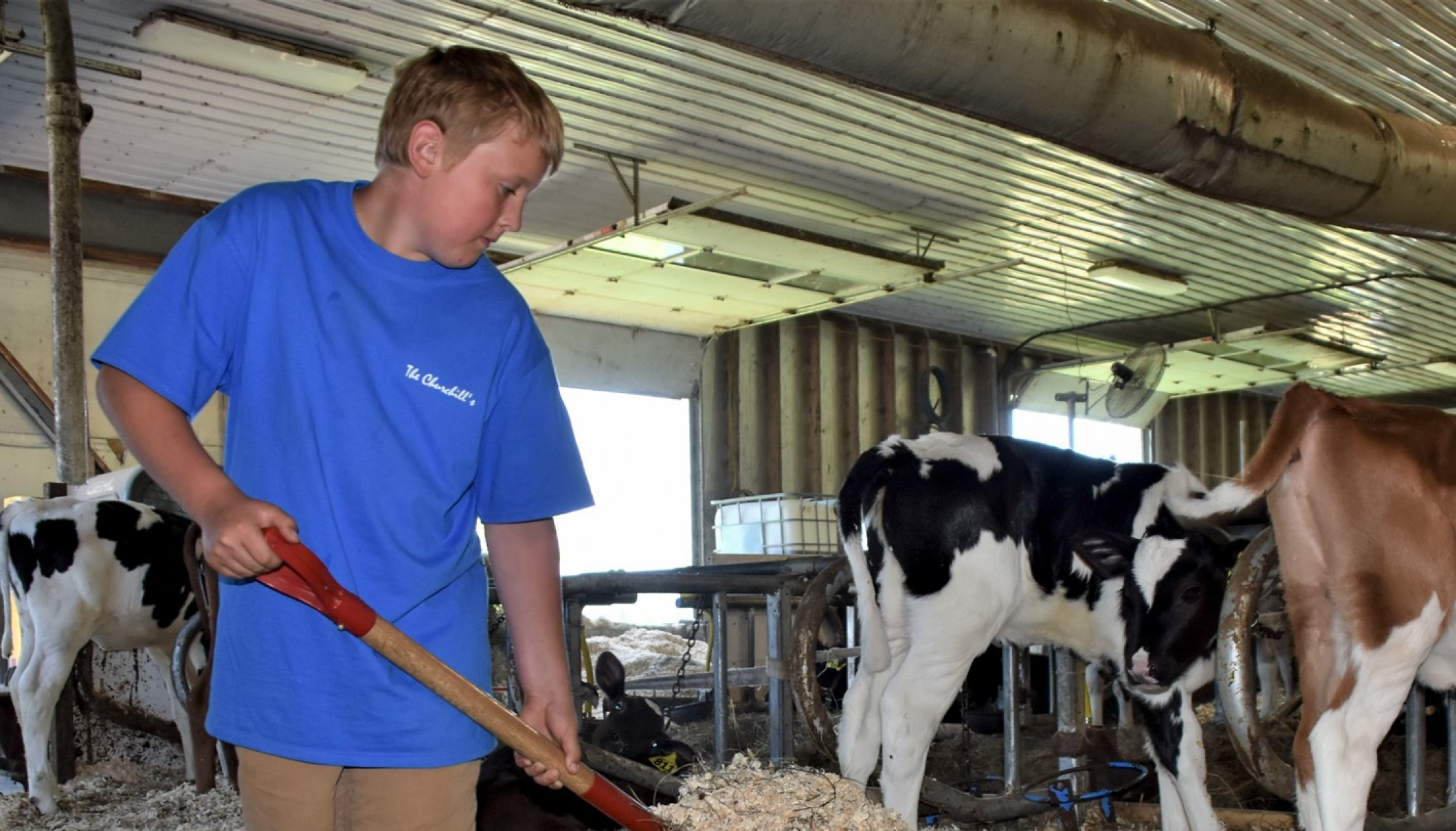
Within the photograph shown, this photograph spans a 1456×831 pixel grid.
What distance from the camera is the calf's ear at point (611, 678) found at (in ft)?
18.5

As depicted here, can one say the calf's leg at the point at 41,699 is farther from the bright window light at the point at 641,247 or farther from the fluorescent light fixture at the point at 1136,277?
the fluorescent light fixture at the point at 1136,277

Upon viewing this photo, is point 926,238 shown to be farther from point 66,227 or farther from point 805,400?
point 66,227

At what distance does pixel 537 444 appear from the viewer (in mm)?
2197

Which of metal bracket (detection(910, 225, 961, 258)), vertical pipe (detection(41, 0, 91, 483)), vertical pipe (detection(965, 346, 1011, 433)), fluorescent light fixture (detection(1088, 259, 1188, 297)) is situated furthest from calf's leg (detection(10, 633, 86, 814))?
vertical pipe (detection(965, 346, 1011, 433))

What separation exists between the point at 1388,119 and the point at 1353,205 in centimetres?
57

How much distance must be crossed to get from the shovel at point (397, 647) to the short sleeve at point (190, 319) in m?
0.30

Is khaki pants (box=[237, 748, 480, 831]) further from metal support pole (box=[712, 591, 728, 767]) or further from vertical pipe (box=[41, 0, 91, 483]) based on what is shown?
vertical pipe (box=[41, 0, 91, 483])

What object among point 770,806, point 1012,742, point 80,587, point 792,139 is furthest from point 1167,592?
point 80,587

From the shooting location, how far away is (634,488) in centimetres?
1491

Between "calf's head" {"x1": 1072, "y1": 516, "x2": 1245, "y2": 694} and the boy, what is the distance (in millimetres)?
3271

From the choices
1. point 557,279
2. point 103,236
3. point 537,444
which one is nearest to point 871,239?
point 557,279

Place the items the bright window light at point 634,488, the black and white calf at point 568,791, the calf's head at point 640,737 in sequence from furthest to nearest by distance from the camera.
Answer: the bright window light at point 634,488, the calf's head at point 640,737, the black and white calf at point 568,791

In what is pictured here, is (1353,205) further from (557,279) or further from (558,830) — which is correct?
(557,279)

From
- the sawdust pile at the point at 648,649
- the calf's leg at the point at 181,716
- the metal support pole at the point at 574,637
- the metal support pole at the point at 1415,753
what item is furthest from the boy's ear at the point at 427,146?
the sawdust pile at the point at 648,649
